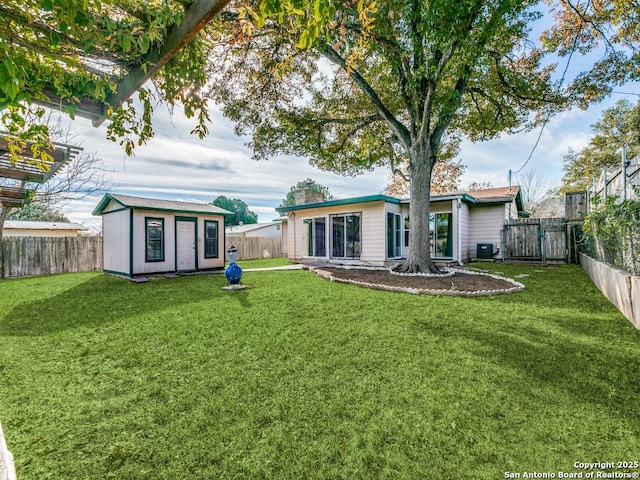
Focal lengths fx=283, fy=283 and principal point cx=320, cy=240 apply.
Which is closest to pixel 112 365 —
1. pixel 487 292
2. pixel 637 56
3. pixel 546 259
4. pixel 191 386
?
pixel 191 386

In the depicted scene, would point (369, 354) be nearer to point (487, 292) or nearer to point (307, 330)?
point (307, 330)

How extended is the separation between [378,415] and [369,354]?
3.18 feet

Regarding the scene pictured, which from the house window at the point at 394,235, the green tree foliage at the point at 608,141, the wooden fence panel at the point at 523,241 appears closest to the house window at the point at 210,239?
the house window at the point at 394,235

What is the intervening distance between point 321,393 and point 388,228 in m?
9.22

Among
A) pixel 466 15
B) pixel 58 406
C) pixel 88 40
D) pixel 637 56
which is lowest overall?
pixel 58 406

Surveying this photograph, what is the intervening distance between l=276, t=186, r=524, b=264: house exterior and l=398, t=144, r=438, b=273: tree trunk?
83.2 inches

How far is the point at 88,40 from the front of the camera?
1.29 meters

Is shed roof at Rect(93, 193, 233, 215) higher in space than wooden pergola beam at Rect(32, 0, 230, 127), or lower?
higher

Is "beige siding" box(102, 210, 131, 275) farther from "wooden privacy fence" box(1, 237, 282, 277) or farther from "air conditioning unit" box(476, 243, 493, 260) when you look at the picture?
"air conditioning unit" box(476, 243, 493, 260)

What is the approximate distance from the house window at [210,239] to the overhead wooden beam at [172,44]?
29.2 ft

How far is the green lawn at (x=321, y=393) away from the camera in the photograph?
60.4 inches

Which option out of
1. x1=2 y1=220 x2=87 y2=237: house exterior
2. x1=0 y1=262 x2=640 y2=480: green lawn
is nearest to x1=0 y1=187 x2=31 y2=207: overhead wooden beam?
x1=0 y1=262 x2=640 y2=480: green lawn

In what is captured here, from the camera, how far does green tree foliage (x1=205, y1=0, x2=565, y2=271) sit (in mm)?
5484

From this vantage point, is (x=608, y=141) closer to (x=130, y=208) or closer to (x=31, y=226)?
(x=130, y=208)
